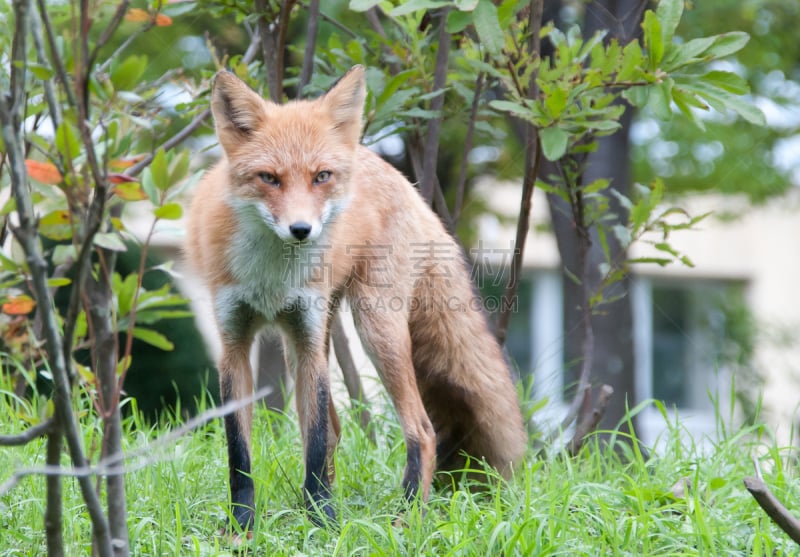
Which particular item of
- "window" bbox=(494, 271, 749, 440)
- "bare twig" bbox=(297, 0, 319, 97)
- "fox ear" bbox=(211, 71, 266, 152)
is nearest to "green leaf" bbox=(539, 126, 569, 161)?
"fox ear" bbox=(211, 71, 266, 152)

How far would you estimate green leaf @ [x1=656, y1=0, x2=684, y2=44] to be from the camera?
11.3ft

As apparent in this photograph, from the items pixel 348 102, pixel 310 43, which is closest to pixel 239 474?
pixel 348 102

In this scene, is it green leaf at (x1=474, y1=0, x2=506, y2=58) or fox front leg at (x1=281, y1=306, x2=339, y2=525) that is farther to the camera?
fox front leg at (x1=281, y1=306, x2=339, y2=525)

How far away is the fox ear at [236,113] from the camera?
345 centimetres

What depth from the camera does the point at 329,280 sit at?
3.68m

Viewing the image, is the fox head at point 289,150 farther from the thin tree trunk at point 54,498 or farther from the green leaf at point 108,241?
the thin tree trunk at point 54,498

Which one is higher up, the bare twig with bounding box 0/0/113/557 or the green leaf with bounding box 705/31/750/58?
the green leaf with bounding box 705/31/750/58

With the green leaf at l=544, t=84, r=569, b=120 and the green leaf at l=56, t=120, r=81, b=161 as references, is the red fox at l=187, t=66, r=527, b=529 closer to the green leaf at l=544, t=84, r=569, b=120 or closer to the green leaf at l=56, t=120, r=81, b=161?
the green leaf at l=544, t=84, r=569, b=120

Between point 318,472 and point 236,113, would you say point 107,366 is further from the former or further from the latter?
point 236,113

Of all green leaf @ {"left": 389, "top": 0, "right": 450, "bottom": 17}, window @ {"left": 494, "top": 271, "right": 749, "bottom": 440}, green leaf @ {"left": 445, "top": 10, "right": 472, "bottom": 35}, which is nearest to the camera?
green leaf @ {"left": 389, "top": 0, "right": 450, "bottom": 17}

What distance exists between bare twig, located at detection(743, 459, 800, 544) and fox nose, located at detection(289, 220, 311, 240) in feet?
5.48

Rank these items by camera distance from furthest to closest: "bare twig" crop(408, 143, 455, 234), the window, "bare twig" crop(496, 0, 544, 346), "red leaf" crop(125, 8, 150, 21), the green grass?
1. the window
2. "bare twig" crop(408, 143, 455, 234)
3. "bare twig" crop(496, 0, 544, 346)
4. the green grass
5. "red leaf" crop(125, 8, 150, 21)

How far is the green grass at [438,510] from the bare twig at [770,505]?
0.26 meters

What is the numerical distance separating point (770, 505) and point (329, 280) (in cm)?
190
